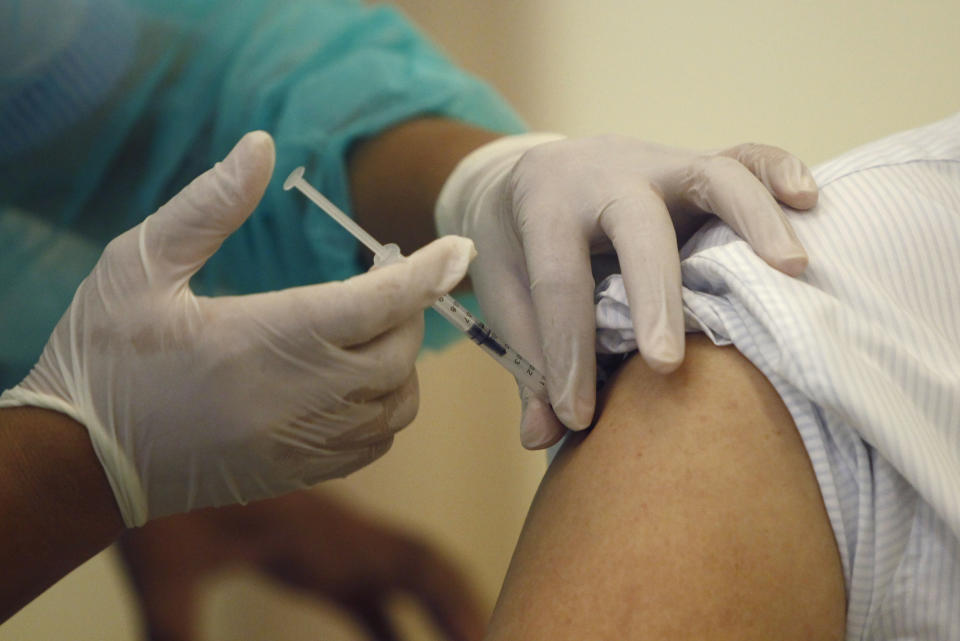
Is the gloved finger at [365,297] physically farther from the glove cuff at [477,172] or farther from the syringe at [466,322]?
the glove cuff at [477,172]

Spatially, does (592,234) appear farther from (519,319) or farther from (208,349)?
(208,349)

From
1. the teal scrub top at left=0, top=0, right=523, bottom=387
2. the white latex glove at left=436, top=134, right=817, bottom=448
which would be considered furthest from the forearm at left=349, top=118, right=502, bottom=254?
the white latex glove at left=436, top=134, right=817, bottom=448

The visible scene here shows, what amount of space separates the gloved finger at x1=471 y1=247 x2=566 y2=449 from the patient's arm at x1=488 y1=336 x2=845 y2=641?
13 cm

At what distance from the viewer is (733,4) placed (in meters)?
1.36

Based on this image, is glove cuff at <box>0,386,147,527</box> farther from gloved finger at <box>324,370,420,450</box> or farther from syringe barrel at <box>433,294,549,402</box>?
syringe barrel at <box>433,294,549,402</box>

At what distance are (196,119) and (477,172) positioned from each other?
42 cm

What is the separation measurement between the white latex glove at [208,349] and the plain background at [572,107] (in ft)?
2.85

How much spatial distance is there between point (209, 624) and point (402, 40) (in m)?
1.11

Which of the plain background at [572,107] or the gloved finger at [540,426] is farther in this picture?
the plain background at [572,107]

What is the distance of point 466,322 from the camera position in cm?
65

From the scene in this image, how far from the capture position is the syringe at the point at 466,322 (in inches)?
24.8

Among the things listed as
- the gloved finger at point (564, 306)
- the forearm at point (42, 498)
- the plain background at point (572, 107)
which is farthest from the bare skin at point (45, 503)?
the plain background at point (572, 107)

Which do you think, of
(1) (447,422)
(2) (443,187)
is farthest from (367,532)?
(2) (443,187)

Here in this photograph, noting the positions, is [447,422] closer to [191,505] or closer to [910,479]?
[191,505]
